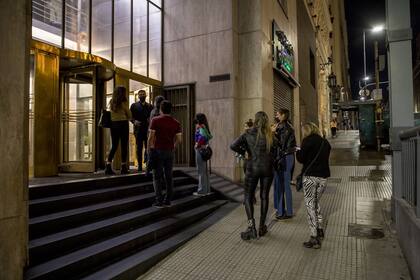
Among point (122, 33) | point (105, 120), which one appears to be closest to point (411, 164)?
point (105, 120)

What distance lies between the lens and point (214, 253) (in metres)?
4.30

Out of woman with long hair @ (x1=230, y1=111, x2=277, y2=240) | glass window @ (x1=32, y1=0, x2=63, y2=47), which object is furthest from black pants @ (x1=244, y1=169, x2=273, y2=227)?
glass window @ (x1=32, y1=0, x2=63, y2=47)

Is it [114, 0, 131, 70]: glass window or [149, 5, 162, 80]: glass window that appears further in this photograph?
[149, 5, 162, 80]: glass window

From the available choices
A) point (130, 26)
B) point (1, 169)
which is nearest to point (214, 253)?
point (1, 169)

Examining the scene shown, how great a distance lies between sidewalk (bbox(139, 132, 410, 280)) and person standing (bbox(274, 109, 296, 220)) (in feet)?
0.93

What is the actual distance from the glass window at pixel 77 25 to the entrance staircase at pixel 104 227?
403cm

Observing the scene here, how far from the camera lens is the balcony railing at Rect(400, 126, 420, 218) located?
3.57 metres

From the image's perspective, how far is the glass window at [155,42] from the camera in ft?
34.2

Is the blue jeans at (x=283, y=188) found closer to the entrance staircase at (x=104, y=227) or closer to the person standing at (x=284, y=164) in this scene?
the person standing at (x=284, y=164)

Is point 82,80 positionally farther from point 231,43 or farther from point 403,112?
point 403,112

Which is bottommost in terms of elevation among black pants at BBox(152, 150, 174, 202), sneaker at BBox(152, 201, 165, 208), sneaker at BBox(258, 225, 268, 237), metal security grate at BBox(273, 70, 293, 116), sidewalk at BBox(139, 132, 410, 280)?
sidewalk at BBox(139, 132, 410, 280)

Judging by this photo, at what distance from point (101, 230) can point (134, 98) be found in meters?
6.84

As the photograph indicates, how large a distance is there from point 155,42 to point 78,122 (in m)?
4.25

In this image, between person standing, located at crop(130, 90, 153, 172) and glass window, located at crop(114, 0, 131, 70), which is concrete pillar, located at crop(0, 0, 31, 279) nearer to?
person standing, located at crop(130, 90, 153, 172)
